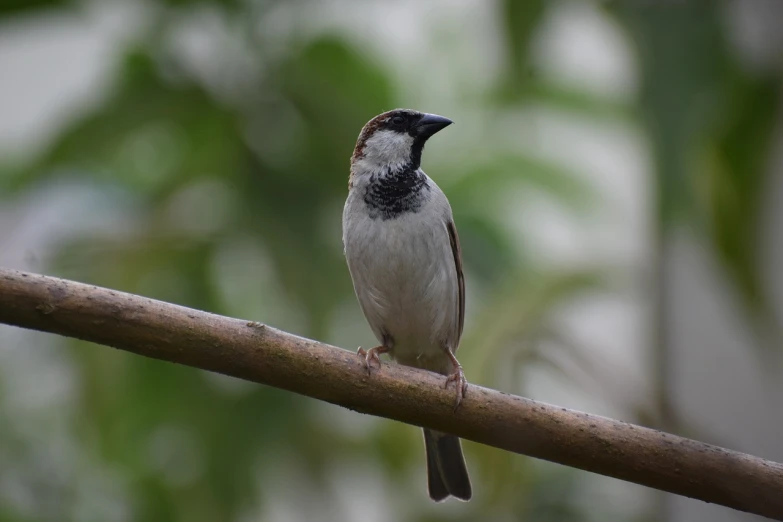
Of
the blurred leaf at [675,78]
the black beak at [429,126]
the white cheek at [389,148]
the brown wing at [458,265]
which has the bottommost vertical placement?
the brown wing at [458,265]

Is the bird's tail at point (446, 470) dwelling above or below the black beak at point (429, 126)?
below

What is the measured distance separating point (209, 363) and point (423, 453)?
1.46m

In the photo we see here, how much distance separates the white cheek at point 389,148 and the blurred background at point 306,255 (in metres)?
0.25

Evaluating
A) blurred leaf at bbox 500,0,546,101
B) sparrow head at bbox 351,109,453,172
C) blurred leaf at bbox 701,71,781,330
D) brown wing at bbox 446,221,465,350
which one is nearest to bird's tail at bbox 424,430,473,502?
brown wing at bbox 446,221,465,350

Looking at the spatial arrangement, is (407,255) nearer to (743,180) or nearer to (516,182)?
(743,180)

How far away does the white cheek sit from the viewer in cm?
287

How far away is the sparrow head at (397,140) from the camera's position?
2870 mm

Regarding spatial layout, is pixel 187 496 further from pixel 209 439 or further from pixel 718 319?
pixel 718 319

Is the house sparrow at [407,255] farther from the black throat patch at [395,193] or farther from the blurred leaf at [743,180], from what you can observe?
the blurred leaf at [743,180]

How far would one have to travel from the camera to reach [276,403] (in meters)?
3.02

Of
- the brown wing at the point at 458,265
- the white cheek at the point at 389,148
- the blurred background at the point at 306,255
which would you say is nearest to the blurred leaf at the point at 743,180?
the blurred background at the point at 306,255

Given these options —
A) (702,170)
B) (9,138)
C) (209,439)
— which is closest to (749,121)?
(702,170)

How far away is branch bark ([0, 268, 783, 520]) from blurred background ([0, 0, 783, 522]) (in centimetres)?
56

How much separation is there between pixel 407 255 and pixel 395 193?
0.20m
